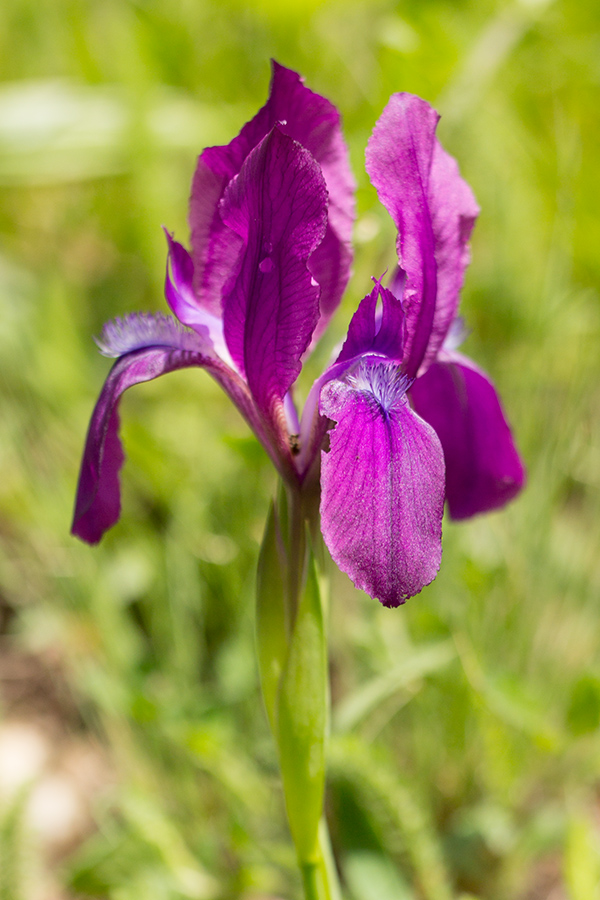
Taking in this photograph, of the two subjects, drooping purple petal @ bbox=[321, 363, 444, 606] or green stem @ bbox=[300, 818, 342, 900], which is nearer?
drooping purple petal @ bbox=[321, 363, 444, 606]

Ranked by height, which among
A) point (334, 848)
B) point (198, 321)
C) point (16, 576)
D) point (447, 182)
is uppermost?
A: point (447, 182)

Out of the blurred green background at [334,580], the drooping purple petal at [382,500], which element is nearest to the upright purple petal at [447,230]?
the drooping purple petal at [382,500]

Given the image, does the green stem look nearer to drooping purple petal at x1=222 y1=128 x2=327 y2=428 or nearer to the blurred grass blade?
the blurred grass blade

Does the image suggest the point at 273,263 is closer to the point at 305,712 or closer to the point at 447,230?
the point at 447,230

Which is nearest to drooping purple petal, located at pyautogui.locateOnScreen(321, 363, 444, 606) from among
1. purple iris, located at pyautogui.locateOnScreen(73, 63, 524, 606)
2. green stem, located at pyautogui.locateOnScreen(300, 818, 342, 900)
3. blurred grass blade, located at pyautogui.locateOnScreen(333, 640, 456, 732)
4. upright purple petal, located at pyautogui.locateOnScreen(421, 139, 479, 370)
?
purple iris, located at pyautogui.locateOnScreen(73, 63, 524, 606)

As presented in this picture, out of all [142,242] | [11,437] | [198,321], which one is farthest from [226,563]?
[142,242]

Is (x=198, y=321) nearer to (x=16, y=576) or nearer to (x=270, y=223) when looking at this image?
(x=270, y=223)
